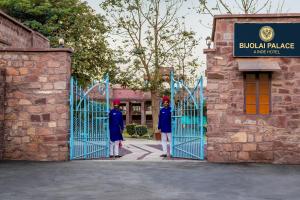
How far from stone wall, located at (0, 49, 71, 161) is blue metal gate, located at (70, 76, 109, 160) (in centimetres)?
21

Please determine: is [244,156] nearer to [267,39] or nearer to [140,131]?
[267,39]

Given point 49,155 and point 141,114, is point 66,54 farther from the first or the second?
point 141,114

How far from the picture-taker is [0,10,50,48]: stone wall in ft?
53.2

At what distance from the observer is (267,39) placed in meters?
12.4

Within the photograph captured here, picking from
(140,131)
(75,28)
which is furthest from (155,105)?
(75,28)

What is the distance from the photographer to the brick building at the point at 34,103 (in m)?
12.7

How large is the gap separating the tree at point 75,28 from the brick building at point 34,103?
1379cm

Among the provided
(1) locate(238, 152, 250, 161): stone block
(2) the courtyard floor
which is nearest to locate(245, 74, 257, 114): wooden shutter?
(1) locate(238, 152, 250, 161): stone block

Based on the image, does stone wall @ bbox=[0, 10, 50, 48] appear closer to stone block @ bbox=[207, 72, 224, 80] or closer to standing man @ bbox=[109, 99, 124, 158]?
standing man @ bbox=[109, 99, 124, 158]

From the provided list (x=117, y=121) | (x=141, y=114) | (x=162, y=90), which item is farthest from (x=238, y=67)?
(x=141, y=114)

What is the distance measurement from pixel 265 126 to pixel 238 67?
168 centimetres

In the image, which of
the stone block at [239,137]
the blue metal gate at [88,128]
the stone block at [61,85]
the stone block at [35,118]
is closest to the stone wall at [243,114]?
the stone block at [239,137]

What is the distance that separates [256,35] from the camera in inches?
488

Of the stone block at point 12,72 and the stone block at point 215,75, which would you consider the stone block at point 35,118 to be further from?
the stone block at point 215,75
